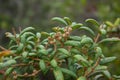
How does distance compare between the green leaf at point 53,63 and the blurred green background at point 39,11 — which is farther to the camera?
the blurred green background at point 39,11

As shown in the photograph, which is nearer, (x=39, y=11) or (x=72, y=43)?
(x=72, y=43)

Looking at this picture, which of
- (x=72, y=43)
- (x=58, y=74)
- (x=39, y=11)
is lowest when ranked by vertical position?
(x=58, y=74)

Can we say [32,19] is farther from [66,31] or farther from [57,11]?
[66,31]

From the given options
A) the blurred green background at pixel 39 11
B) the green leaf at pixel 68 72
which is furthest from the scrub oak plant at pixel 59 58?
the blurred green background at pixel 39 11

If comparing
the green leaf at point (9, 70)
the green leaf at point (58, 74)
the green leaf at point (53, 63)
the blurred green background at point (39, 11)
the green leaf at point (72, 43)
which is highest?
the blurred green background at point (39, 11)

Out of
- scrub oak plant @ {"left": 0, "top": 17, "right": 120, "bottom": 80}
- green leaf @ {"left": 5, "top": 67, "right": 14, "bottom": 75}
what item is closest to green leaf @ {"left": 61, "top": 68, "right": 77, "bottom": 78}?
scrub oak plant @ {"left": 0, "top": 17, "right": 120, "bottom": 80}

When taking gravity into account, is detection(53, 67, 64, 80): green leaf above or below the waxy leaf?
below

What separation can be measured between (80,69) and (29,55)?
22 centimetres

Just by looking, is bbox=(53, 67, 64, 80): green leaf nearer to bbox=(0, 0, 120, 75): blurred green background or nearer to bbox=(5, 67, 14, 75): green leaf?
bbox=(5, 67, 14, 75): green leaf

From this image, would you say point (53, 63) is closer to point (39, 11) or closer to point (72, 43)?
point (72, 43)

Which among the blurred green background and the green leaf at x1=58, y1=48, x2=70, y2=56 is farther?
the blurred green background

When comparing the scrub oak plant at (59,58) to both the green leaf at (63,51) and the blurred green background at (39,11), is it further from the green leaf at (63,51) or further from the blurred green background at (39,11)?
the blurred green background at (39,11)

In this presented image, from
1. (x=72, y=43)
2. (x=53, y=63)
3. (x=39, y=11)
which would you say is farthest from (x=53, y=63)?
(x=39, y=11)

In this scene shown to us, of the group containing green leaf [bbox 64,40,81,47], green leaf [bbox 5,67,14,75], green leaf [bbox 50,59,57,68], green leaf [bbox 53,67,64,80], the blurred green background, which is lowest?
green leaf [bbox 53,67,64,80]
